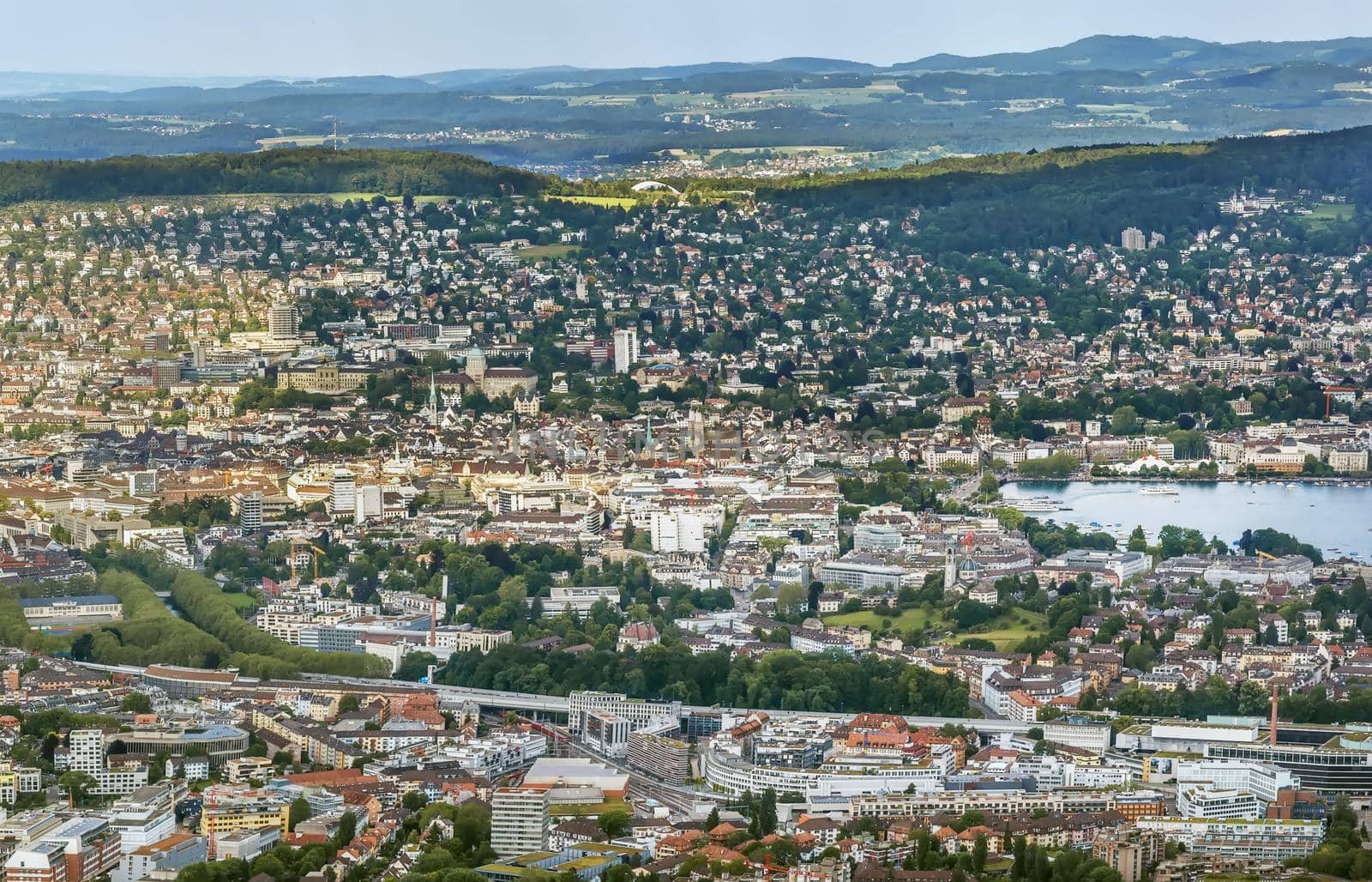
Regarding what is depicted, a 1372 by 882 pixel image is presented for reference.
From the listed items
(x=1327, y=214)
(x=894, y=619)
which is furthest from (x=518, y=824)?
(x=1327, y=214)

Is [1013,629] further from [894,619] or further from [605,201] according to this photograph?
[605,201]

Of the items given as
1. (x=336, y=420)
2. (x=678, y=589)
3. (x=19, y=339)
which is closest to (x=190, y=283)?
(x=19, y=339)

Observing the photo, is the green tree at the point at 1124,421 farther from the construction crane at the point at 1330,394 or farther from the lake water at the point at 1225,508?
the lake water at the point at 1225,508

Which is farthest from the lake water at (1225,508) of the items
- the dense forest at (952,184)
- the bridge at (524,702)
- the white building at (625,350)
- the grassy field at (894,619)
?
the dense forest at (952,184)

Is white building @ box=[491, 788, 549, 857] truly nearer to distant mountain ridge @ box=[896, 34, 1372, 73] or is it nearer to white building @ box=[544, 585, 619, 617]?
white building @ box=[544, 585, 619, 617]

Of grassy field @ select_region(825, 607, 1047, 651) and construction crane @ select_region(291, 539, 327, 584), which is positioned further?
construction crane @ select_region(291, 539, 327, 584)

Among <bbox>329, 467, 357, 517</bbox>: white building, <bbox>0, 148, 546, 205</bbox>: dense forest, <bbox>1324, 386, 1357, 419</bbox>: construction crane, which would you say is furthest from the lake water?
<bbox>0, 148, 546, 205</bbox>: dense forest
